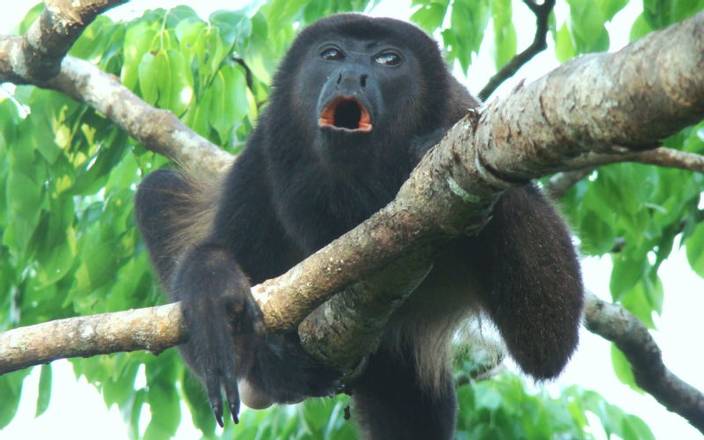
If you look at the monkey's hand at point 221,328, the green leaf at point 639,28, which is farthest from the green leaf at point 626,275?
the monkey's hand at point 221,328

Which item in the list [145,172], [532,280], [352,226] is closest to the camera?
[532,280]

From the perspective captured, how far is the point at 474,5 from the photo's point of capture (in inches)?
150

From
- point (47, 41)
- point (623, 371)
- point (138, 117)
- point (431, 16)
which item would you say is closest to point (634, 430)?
point (623, 371)

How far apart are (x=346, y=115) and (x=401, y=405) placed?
1.17 m

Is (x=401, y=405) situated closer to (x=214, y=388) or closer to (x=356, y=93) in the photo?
(x=214, y=388)

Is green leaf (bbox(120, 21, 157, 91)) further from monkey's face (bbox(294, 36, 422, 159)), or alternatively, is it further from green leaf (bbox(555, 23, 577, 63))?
green leaf (bbox(555, 23, 577, 63))

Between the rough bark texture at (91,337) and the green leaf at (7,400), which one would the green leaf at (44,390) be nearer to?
the green leaf at (7,400)

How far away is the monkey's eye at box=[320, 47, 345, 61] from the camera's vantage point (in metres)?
3.39

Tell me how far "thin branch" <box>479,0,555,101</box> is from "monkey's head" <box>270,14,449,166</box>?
52cm

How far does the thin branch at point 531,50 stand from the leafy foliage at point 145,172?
0.29 feet

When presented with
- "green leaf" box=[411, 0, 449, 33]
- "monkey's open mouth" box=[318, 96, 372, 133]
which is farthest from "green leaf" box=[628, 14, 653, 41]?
"monkey's open mouth" box=[318, 96, 372, 133]

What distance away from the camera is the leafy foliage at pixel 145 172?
3775 mm

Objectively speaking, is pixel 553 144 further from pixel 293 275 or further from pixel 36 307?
pixel 36 307

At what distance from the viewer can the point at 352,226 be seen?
331 cm
